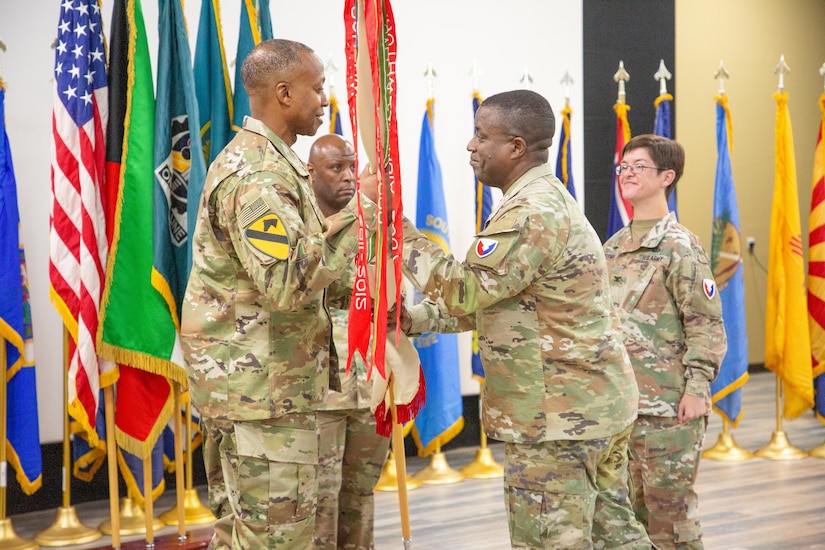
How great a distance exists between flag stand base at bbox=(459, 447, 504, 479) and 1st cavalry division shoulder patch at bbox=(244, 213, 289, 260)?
3.33 meters

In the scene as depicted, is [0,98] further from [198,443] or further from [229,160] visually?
[229,160]

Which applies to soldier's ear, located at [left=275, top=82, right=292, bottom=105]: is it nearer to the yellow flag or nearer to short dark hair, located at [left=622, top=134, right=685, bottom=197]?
short dark hair, located at [left=622, top=134, right=685, bottom=197]

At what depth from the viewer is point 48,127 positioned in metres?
4.51

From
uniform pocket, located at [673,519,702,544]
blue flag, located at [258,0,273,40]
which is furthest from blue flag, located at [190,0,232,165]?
uniform pocket, located at [673,519,702,544]

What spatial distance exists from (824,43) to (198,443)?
6932 mm

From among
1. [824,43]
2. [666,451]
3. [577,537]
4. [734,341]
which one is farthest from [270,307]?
[824,43]

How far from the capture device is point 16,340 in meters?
3.81

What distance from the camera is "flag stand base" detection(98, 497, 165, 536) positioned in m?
4.07

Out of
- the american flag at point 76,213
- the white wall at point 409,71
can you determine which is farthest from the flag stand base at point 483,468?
the american flag at point 76,213

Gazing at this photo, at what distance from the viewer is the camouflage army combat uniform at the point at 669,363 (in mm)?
3078

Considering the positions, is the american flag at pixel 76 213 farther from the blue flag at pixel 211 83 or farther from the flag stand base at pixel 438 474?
the flag stand base at pixel 438 474

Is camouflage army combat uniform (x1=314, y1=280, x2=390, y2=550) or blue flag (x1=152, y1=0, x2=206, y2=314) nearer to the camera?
camouflage army combat uniform (x1=314, y1=280, x2=390, y2=550)

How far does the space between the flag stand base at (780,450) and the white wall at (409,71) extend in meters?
1.81

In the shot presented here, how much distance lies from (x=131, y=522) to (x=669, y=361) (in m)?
2.50
